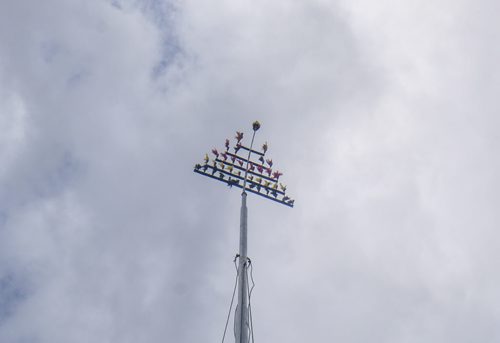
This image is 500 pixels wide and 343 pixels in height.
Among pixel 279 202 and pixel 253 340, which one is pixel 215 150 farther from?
pixel 253 340

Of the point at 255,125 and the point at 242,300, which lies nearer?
the point at 242,300

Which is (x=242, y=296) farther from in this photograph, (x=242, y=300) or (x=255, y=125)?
(x=255, y=125)

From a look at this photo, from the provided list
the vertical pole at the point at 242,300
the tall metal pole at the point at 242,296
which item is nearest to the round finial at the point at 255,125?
the tall metal pole at the point at 242,296

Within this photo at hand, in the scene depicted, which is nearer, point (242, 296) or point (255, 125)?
point (242, 296)

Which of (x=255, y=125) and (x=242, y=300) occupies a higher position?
(x=255, y=125)

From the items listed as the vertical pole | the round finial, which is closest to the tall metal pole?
the vertical pole

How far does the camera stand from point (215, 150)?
20.6 m

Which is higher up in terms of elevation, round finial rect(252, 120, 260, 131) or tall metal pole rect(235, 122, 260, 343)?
round finial rect(252, 120, 260, 131)

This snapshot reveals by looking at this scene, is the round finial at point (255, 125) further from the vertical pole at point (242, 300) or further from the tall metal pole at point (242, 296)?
the vertical pole at point (242, 300)

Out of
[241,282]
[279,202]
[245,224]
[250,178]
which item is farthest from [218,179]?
[241,282]

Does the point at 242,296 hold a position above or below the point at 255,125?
below

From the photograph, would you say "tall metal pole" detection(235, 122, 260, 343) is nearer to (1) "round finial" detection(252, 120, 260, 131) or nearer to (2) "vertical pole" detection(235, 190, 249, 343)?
(2) "vertical pole" detection(235, 190, 249, 343)

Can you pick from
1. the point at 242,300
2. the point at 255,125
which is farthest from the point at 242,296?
the point at 255,125

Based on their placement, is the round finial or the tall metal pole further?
the round finial
